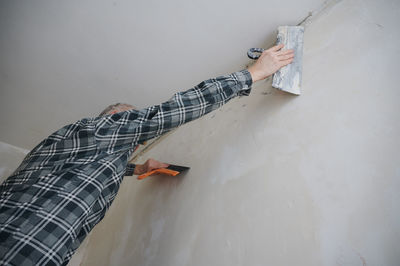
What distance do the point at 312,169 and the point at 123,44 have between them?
46.1 inches

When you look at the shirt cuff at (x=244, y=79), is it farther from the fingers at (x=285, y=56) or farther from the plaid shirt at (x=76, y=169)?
the fingers at (x=285, y=56)

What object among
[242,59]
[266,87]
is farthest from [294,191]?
[242,59]

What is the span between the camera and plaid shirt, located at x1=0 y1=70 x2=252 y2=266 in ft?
3.09

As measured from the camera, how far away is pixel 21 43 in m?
1.65

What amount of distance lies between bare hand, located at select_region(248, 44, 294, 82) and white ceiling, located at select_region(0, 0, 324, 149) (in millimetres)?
263

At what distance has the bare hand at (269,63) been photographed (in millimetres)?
1141

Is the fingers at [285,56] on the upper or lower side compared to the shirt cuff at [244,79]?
upper

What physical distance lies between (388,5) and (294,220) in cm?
80

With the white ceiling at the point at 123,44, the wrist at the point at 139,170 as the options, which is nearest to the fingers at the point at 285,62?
the white ceiling at the point at 123,44

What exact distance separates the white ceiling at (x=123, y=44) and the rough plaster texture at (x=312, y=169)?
26 cm

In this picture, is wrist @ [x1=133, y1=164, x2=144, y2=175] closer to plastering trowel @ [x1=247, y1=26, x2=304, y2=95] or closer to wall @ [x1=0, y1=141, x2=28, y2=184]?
plastering trowel @ [x1=247, y1=26, x2=304, y2=95]

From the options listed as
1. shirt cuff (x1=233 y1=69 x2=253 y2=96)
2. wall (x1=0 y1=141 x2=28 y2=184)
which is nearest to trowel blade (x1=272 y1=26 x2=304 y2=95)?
shirt cuff (x1=233 y1=69 x2=253 y2=96)

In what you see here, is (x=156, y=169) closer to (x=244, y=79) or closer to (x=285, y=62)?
(x=244, y=79)

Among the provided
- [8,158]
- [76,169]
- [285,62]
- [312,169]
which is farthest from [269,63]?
[8,158]
